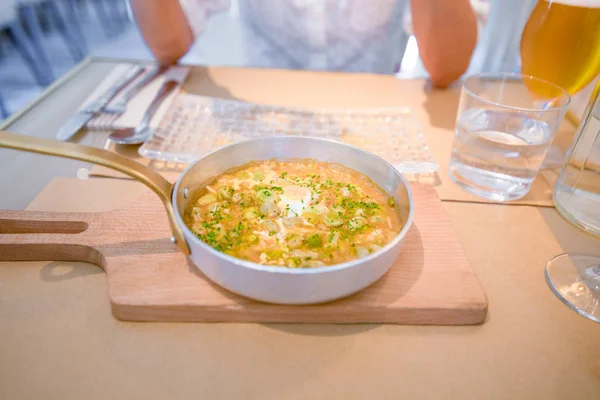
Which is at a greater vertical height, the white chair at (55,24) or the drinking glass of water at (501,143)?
the drinking glass of water at (501,143)

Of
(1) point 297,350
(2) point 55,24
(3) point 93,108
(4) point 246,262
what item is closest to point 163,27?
(3) point 93,108

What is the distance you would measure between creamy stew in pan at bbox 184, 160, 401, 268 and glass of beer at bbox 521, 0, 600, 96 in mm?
724

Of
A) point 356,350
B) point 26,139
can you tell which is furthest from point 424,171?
point 26,139

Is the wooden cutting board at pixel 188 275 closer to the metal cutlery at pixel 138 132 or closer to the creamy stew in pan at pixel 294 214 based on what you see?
the creamy stew in pan at pixel 294 214

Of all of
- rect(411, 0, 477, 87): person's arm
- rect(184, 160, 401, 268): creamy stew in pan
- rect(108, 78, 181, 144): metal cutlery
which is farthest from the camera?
rect(411, 0, 477, 87): person's arm

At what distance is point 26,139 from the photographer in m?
0.74

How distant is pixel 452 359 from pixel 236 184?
0.62 meters

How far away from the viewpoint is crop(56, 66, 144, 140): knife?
1356 mm

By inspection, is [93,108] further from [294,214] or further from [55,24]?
[55,24]

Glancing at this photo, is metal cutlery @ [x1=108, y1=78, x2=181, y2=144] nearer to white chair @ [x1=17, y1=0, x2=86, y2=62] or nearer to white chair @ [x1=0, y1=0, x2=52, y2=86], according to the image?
white chair @ [x1=0, y1=0, x2=52, y2=86]

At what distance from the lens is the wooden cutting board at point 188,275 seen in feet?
2.61

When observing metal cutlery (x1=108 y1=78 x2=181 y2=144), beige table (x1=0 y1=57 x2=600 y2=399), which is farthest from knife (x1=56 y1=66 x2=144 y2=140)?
beige table (x1=0 y1=57 x2=600 y2=399)

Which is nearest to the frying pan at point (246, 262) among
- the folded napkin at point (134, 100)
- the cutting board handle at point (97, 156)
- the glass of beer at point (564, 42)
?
the cutting board handle at point (97, 156)

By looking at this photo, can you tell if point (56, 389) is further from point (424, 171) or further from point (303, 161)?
point (424, 171)
